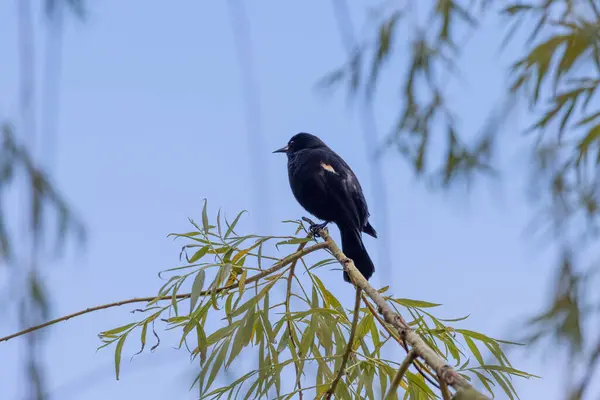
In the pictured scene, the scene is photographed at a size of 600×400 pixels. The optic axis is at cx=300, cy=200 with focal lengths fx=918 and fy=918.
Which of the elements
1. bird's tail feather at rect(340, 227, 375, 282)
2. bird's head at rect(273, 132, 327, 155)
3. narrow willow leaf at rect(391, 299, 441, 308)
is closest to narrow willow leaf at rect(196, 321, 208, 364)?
narrow willow leaf at rect(391, 299, 441, 308)

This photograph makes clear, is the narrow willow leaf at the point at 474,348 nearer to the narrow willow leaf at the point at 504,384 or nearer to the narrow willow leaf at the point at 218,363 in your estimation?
the narrow willow leaf at the point at 504,384

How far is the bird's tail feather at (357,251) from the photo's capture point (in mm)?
3770

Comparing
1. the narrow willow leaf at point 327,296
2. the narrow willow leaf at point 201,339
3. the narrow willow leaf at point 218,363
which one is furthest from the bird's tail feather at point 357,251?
the narrow willow leaf at point 201,339

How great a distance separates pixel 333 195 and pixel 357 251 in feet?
0.98

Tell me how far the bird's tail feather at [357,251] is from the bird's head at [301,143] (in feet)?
2.87

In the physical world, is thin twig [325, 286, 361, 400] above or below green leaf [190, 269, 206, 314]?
below

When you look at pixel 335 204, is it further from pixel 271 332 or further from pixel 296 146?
pixel 271 332

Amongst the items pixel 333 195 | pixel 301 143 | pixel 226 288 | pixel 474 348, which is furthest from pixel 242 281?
pixel 301 143

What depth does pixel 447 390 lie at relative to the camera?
1.44 metres

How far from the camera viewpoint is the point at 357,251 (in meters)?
3.86

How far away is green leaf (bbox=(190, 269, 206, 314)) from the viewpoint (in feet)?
6.42

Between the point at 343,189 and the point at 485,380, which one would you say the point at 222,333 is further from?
the point at 343,189

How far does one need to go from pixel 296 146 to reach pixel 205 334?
9.29 ft

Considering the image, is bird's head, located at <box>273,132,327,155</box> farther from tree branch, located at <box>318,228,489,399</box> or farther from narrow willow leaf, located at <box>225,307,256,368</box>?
narrow willow leaf, located at <box>225,307,256,368</box>
